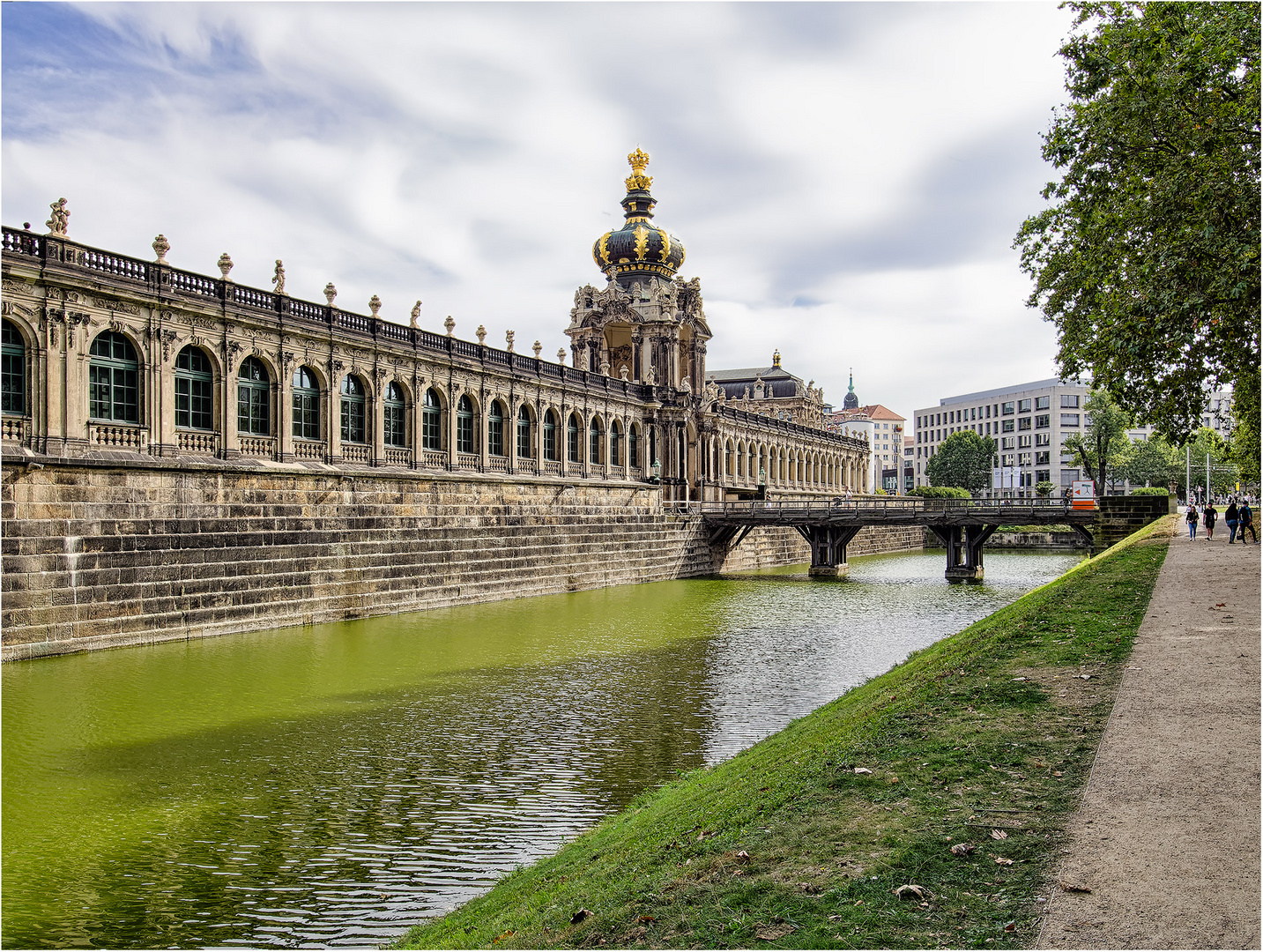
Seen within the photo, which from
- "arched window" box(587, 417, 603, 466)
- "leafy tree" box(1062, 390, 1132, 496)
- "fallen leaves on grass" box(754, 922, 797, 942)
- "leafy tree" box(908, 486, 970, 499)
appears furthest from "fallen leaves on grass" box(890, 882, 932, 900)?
"leafy tree" box(908, 486, 970, 499)

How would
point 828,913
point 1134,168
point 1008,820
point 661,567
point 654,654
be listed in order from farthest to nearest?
point 661,567
point 654,654
point 1134,168
point 1008,820
point 828,913

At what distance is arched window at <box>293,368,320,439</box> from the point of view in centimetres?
3544

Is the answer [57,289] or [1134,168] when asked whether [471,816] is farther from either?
[57,289]

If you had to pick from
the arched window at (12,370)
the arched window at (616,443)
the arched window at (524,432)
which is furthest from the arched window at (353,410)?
the arched window at (616,443)

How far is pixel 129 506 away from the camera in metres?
26.8

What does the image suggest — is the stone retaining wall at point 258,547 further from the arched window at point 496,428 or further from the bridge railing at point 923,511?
the bridge railing at point 923,511

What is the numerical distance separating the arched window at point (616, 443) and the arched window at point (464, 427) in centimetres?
1473

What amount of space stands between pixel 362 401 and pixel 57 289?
13.4 metres

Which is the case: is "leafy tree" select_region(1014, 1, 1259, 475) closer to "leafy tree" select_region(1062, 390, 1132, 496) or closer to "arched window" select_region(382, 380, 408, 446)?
"arched window" select_region(382, 380, 408, 446)

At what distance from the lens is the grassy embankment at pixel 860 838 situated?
19.9ft

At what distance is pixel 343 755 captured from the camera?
15.5m

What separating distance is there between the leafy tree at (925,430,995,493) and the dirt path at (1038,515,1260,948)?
11743 centimetres

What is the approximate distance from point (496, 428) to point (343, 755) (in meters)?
32.6

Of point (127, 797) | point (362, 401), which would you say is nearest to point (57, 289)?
point (362, 401)
